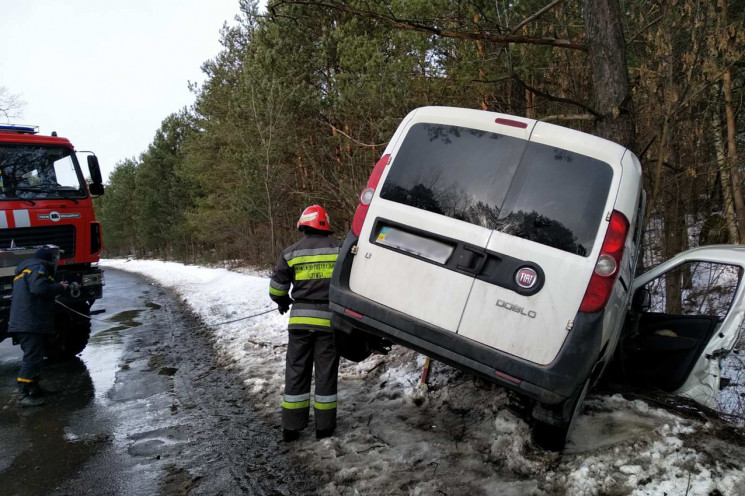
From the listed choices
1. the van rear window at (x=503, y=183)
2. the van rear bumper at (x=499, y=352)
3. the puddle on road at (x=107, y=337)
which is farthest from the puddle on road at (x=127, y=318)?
the van rear window at (x=503, y=183)

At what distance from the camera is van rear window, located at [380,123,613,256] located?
10.2ft

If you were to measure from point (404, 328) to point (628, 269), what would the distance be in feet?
5.19

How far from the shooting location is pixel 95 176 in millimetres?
8312

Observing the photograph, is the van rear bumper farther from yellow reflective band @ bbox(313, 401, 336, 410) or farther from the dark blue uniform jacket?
the dark blue uniform jacket

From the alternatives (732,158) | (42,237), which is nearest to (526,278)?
(732,158)

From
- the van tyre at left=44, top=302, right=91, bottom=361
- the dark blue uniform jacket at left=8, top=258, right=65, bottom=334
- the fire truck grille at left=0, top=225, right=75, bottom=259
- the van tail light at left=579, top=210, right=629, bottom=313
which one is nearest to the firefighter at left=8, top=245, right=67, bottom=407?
the dark blue uniform jacket at left=8, top=258, right=65, bottom=334

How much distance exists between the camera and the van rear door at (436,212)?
3.27 metres

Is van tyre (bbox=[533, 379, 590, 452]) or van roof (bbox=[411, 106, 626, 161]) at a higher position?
van roof (bbox=[411, 106, 626, 161])

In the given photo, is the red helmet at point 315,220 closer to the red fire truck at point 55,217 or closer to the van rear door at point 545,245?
the van rear door at point 545,245

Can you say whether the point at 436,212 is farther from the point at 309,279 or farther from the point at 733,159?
the point at 733,159

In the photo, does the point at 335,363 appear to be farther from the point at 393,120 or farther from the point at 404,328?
the point at 393,120

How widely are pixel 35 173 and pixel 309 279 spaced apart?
5.88m

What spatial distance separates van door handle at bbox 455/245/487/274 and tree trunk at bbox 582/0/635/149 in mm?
3325

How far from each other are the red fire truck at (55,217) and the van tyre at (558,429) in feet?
21.3
